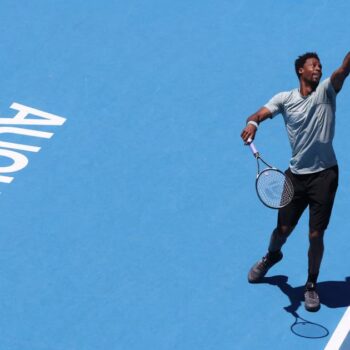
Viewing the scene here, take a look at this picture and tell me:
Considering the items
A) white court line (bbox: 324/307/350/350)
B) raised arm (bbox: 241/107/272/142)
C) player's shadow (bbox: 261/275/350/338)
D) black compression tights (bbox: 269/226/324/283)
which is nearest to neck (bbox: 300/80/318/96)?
raised arm (bbox: 241/107/272/142)

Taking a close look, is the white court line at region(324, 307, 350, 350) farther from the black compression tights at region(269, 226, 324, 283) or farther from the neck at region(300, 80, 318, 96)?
the neck at region(300, 80, 318, 96)

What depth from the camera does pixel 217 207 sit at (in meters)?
10.8

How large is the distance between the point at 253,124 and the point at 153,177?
8.68 ft

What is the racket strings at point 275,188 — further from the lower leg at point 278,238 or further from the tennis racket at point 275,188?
the lower leg at point 278,238

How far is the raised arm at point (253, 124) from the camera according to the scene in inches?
344

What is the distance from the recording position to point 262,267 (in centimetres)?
977

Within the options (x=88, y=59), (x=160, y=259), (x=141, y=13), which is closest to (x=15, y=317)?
(x=160, y=259)

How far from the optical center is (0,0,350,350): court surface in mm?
9445

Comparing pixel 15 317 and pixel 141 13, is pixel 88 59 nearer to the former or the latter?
pixel 141 13

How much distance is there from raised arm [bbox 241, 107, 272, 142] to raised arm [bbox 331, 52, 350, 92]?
0.65 m

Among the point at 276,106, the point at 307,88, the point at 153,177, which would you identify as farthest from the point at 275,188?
the point at 153,177

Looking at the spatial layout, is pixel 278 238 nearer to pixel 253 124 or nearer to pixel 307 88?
pixel 253 124

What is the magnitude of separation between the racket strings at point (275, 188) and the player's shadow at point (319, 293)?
1.06 m

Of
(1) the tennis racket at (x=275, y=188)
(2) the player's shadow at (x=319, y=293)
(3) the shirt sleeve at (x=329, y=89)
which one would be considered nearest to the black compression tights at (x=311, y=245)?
(2) the player's shadow at (x=319, y=293)
